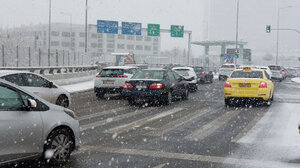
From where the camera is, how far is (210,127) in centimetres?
1030

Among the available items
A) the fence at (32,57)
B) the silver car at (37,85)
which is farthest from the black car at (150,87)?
the fence at (32,57)

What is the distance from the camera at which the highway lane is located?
6.66 meters

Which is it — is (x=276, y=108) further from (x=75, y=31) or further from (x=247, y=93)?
(x=75, y=31)

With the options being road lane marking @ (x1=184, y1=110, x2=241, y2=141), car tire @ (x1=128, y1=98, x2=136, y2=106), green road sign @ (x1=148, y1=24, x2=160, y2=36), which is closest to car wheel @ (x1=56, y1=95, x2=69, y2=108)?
car tire @ (x1=128, y1=98, x2=136, y2=106)

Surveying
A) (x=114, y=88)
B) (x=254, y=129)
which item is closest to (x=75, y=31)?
(x=114, y=88)

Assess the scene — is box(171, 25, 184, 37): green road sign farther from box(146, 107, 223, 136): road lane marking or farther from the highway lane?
box(146, 107, 223, 136): road lane marking

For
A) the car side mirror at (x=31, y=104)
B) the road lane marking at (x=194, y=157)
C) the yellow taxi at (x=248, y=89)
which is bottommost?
the road lane marking at (x=194, y=157)

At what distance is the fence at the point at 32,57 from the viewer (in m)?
23.6

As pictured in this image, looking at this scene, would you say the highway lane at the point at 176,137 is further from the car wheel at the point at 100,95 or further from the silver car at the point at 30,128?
the car wheel at the point at 100,95

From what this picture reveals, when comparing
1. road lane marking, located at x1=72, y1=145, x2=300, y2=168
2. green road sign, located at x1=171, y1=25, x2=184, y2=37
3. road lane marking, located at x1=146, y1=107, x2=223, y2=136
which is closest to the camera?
road lane marking, located at x1=72, y1=145, x2=300, y2=168

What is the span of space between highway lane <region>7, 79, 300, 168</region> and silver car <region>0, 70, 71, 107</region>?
31.9 inches

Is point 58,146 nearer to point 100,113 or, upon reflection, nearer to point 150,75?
point 100,113

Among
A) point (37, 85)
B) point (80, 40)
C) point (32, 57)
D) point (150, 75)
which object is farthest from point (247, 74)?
point (80, 40)

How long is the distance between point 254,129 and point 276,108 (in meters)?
5.31
